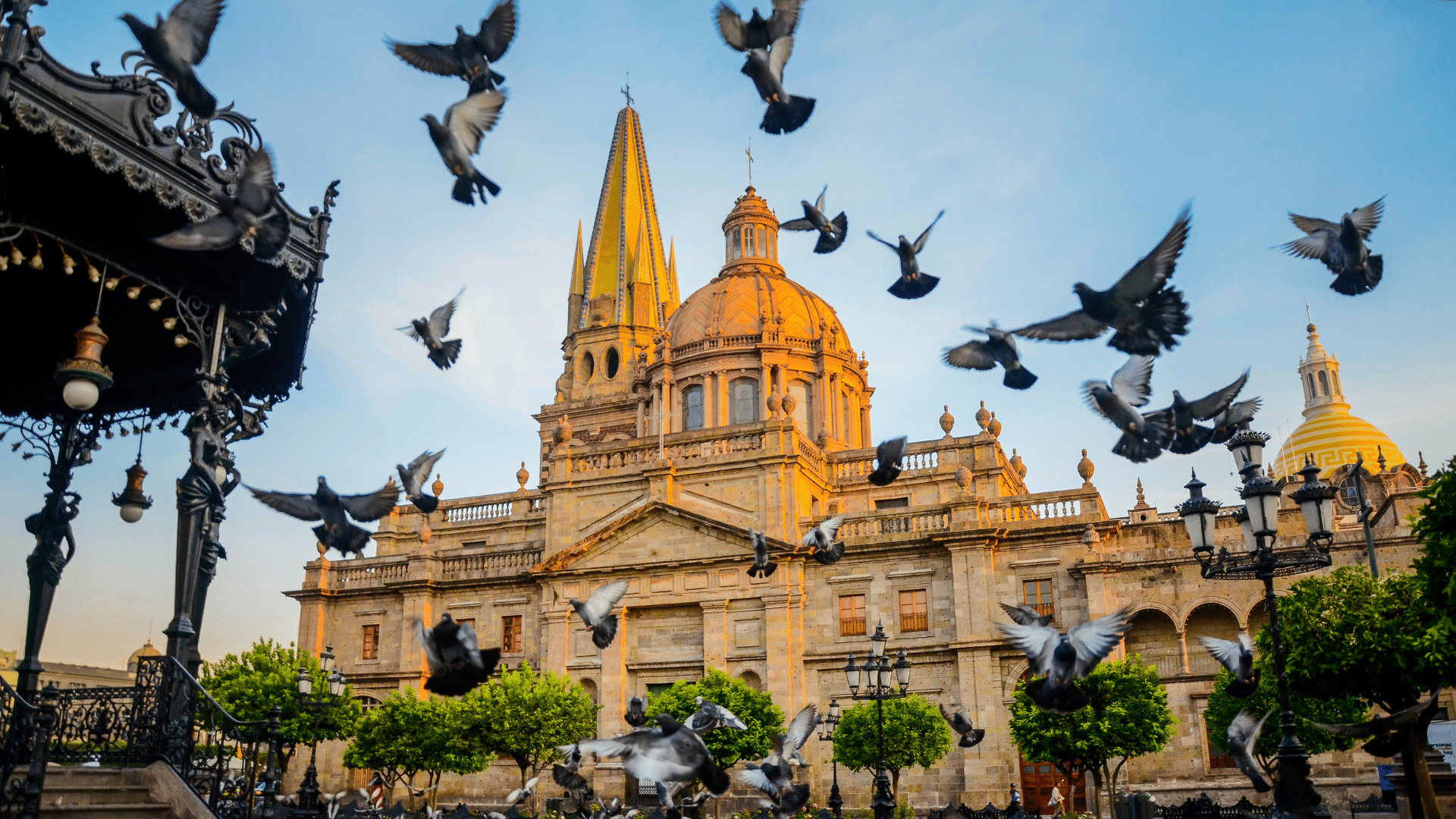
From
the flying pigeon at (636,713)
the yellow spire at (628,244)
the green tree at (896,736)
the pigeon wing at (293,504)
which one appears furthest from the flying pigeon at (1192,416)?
Result: the yellow spire at (628,244)

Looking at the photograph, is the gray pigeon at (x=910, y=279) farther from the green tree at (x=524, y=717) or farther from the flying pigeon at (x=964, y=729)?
the green tree at (x=524, y=717)

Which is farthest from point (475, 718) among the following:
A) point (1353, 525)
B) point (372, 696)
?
point (1353, 525)

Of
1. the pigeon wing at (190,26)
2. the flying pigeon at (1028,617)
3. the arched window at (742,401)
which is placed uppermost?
the arched window at (742,401)

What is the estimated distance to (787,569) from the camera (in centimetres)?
3728

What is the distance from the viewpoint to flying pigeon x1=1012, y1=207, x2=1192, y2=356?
10328mm

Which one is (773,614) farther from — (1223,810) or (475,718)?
(1223,810)

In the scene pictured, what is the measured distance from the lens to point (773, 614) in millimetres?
36594

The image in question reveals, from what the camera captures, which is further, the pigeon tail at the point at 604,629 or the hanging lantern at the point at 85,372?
the pigeon tail at the point at 604,629

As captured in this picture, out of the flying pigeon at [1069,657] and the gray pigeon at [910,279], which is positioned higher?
the gray pigeon at [910,279]

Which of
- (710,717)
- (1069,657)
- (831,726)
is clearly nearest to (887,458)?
(710,717)

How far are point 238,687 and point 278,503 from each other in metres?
27.4

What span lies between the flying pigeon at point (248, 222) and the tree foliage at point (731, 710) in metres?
21.9

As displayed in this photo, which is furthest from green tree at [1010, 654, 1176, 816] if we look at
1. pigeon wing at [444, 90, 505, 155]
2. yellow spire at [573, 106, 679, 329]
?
yellow spire at [573, 106, 679, 329]

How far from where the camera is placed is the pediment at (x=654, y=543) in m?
37.9
